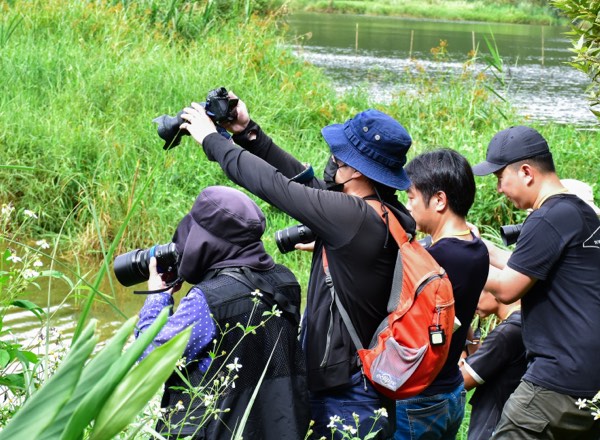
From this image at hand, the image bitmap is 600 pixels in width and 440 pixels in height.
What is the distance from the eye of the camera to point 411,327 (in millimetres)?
2572

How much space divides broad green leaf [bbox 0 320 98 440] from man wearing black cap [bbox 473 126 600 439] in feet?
6.93

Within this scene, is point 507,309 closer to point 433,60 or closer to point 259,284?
point 259,284

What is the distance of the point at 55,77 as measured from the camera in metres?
8.52

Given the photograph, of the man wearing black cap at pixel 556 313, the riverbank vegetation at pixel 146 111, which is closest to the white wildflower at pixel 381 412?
the man wearing black cap at pixel 556 313

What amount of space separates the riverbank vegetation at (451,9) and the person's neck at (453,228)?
36.0 meters

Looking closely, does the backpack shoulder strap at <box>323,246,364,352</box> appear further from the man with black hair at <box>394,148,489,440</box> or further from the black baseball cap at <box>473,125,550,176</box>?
the black baseball cap at <box>473,125,550,176</box>

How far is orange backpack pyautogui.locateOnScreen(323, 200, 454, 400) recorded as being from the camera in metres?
2.55

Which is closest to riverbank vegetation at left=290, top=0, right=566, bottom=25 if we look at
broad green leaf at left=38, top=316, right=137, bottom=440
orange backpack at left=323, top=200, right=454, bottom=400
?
orange backpack at left=323, top=200, right=454, bottom=400

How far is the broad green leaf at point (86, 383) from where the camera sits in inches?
41.2

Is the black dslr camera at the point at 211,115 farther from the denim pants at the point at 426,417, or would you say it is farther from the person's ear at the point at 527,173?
the denim pants at the point at 426,417

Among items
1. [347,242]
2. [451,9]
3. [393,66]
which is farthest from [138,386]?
[451,9]

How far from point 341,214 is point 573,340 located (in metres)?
0.91

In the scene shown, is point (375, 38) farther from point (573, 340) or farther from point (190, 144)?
point (573, 340)

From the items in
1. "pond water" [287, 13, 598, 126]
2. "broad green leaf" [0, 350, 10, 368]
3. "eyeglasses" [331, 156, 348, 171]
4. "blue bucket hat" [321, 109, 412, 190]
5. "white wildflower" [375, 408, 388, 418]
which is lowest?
"pond water" [287, 13, 598, 126]
